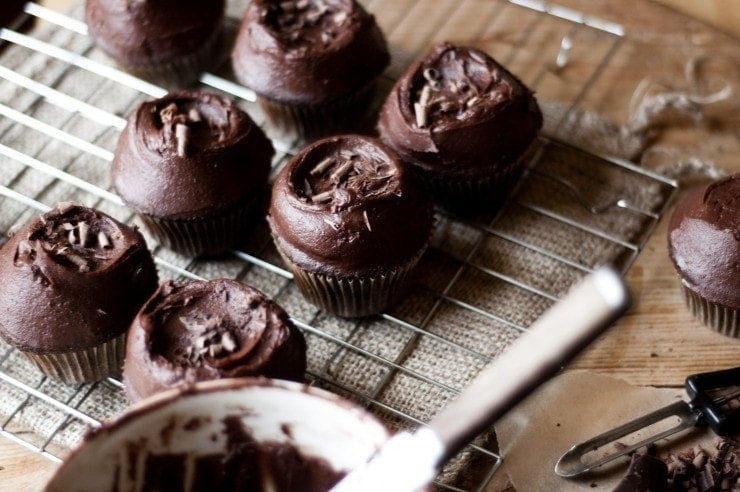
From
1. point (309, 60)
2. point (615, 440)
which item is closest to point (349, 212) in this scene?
point (309, 60)

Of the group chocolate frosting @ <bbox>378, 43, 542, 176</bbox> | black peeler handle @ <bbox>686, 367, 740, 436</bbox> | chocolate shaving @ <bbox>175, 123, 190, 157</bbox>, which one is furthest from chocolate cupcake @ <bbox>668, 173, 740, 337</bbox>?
chocolate shaving @ <bbox>175, 123, 190, 157</bbox>

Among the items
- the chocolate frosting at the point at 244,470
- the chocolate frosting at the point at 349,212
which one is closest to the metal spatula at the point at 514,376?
the chocolate frosting at the point at 244,470

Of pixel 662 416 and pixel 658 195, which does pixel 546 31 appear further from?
pixel 662 416

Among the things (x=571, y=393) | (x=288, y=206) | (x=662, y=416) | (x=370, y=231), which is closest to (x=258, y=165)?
(x=288, y=206)

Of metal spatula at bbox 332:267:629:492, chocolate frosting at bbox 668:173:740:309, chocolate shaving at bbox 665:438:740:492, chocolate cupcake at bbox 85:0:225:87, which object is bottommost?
chocolate shaving at bbox 665:438:740:492

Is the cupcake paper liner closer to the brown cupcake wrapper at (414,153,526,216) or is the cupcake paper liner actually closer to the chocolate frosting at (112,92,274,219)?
the chocolate frosting at (112,92,274,219)

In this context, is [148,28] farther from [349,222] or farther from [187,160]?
[349,222]

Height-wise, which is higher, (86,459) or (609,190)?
(86,459)

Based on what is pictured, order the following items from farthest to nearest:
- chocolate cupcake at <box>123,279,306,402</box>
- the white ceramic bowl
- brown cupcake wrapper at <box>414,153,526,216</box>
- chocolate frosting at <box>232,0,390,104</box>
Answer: chocolate frosting at <box>232,0,390,104</box>, brown cupcake wrapper at <box>414,153,526,216</box>, chocolate cupcake at <box>123,279,306,402</box>, the white ceramic bowl
